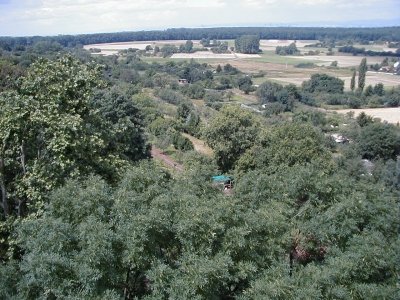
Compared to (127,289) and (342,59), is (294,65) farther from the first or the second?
(127,289)

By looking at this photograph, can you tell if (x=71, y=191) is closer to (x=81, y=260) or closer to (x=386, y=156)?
(x=81, y=260)

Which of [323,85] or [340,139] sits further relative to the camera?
[323,85]

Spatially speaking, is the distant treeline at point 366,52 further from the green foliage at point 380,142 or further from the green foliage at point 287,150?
the green foliage at point 287,150

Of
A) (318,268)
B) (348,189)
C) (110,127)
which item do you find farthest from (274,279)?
(110,127)

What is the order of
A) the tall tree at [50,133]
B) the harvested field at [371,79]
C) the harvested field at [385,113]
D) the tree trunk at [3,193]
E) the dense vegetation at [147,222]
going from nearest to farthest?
1. the dense vegetation at [147,222]
2. the tall tree at [50,133]
3. the tree trunk at [3,193]
4. the harvested field at [385,113]
5. the harvested field at [371,79]

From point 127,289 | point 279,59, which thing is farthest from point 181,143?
point 279,59

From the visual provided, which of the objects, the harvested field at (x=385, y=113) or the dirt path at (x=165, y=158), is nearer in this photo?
the dirt path at (x=165, y=158)

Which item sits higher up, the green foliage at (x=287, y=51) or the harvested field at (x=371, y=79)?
the green foliage at (x=287, y=51)

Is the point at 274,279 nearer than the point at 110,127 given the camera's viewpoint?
Yes

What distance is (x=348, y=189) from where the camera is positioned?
577 inches

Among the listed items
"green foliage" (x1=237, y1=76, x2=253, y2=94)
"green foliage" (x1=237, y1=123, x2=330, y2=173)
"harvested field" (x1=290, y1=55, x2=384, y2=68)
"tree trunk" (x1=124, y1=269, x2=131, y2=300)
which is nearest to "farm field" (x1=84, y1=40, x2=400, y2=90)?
"harvested field" (x1=290, y1=55, x2=384, y2=68)

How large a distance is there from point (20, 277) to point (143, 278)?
9.68 feet

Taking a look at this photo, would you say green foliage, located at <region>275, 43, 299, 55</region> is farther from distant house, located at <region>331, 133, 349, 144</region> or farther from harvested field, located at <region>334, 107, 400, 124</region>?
distant house, located at <region>331, 133, 349, 144</region>

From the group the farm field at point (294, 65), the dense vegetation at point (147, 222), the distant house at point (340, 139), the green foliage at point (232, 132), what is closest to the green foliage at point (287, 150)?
the green foliage at point (232, 132)
